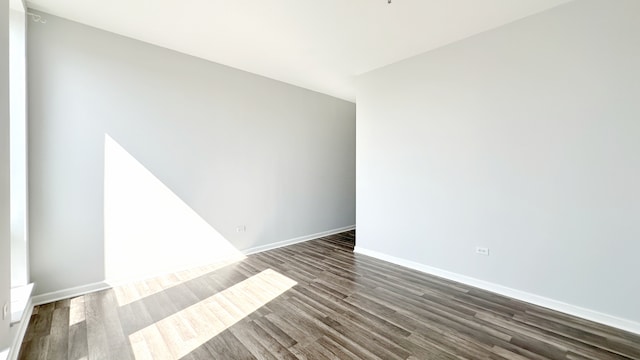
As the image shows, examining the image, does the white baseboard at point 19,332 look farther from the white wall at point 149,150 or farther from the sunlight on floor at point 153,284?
the sunlight on floor at point 153,284

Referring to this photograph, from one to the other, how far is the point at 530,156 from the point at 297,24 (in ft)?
9.49

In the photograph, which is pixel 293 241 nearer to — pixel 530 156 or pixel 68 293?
pixel 68 293

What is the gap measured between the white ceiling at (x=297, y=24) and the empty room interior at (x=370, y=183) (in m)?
0.03

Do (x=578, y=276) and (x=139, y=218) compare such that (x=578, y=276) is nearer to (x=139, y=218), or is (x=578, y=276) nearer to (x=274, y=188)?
(x=274, y=188)

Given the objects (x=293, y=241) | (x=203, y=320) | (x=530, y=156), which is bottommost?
(x=203, y=320)

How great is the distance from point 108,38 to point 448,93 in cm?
418

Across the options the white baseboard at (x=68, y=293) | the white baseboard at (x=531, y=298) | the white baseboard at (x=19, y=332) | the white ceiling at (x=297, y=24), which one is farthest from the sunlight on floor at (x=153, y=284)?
the white ceiling at (x=297, y=24)

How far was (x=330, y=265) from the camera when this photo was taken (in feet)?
→ 12.4

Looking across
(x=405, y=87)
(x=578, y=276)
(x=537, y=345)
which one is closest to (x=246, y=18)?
(x=405, y=87)

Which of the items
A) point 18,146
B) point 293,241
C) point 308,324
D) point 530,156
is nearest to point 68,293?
point 18,146

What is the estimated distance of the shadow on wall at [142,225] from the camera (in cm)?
305

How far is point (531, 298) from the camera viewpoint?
2.73 meters

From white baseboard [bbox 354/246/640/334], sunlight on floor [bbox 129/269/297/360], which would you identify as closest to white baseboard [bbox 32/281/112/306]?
sunlight on floor [bbox 129/269/297/360]

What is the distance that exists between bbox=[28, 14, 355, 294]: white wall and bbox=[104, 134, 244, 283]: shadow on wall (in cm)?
1
